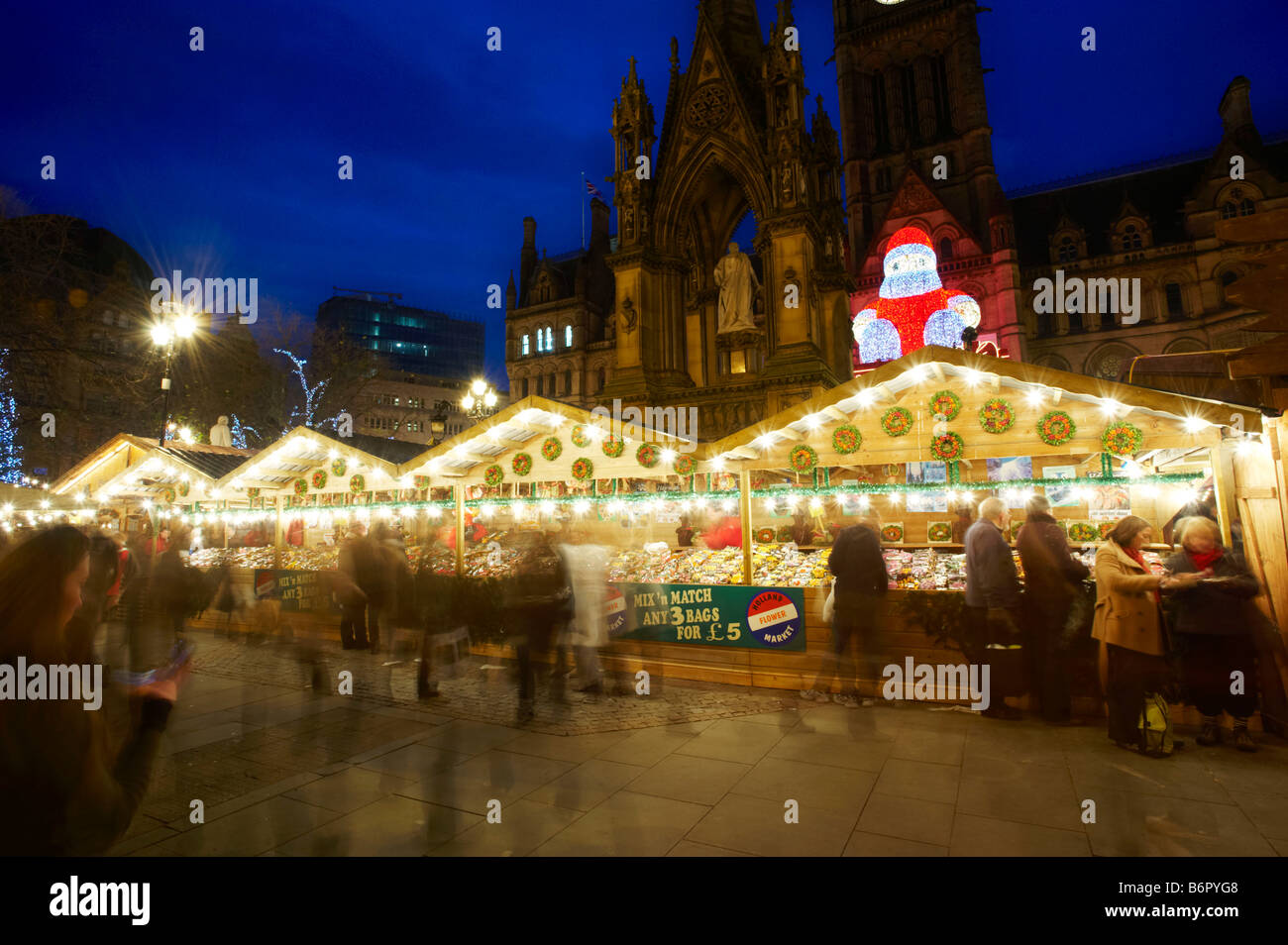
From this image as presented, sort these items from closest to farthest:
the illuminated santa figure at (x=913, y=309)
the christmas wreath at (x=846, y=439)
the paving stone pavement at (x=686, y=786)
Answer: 1. the paving stone pavement at (x=686, y=786)
2. the christmas wreath at (x=846, y=439)
3. the illuminated santa figure at (x=913, y=309)

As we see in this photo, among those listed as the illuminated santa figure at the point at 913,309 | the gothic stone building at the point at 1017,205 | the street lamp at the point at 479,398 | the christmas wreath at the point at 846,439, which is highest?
the gothic stone building at the point at 1017,205

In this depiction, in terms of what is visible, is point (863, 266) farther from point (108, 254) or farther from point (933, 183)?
point (108, 254)

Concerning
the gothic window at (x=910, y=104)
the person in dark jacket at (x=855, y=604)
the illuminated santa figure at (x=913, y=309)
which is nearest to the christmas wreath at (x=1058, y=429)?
the person in dark jacket at (x=855, y=604)

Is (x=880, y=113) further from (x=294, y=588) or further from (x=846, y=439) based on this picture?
(x=294, y=588)

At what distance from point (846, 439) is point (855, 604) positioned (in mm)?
2326

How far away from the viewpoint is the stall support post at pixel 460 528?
1048cm

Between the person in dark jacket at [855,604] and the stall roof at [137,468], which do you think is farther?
the stall roof at [137,468]

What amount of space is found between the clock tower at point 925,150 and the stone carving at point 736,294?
2290cm

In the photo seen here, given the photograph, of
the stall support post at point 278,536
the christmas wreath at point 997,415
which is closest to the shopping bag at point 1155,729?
the christmas wreath at point 997,415

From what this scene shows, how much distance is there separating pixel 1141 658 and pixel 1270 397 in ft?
8.37

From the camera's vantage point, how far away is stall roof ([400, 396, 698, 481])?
927cm

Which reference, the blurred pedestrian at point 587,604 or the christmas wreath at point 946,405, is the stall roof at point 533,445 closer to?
the blurred pedestrian at point 587,604

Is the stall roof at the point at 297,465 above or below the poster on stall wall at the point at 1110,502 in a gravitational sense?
above

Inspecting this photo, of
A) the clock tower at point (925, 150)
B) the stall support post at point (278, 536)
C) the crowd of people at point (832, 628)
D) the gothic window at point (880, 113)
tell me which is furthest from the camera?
the gothic window at point (880, 113)
